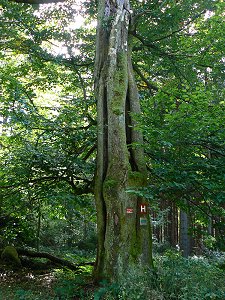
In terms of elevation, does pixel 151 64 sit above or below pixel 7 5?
below

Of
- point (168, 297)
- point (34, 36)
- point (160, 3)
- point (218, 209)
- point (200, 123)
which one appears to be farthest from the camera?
point (34, 36)

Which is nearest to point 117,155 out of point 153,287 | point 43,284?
point 153,287

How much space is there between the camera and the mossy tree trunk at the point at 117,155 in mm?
5078

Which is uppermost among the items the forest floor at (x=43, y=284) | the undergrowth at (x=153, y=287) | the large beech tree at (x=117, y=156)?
the large beech tree at (x=117, y=156)

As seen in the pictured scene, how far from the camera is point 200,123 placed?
424cm

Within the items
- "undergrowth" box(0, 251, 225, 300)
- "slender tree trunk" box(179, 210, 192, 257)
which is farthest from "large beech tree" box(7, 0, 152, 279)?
"slender tree trunk" box(179, 210, 192, 257)

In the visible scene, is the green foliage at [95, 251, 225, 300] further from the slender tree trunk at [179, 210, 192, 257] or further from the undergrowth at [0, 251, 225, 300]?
the slender tree trunk at [179, 210, 192, 257]

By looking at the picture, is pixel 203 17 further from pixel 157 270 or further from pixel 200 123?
pixel 157 270

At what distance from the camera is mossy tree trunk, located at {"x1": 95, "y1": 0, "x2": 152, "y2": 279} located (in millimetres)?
5078

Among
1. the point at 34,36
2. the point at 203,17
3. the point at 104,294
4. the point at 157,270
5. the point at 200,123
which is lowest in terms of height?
the point at 104,294

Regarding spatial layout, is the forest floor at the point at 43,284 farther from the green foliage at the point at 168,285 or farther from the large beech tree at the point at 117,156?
the green foliage at the point at 168,285

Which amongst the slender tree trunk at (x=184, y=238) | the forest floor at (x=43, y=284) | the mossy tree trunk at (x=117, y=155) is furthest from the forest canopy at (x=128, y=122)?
the slender tree trunk at (x=184, y=238)

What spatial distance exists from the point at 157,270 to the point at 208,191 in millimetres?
1430

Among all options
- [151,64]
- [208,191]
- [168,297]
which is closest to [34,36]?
[151,64]
